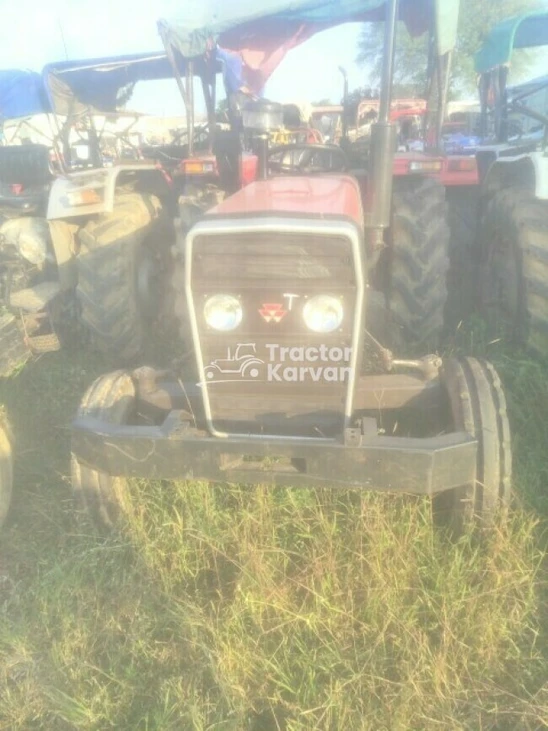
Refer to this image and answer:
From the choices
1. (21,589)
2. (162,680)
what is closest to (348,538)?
(162,680)

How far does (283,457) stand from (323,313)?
22.7 inches

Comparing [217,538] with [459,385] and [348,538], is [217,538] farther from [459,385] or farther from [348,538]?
[459,385]

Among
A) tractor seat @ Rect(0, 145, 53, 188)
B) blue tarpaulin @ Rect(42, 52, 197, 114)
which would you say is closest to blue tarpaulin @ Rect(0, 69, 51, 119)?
blue tarpaulin @ Rect(42, 52, 197, 114)

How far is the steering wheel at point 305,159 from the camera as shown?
3574mm

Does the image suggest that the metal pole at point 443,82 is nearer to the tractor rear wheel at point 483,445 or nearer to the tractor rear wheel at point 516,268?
the tractor rear wheel at point 516,268

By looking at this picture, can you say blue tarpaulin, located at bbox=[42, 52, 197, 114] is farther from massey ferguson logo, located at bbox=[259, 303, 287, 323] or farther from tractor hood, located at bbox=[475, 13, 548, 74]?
massey ferguson logo, located at bbox=[259, 303, 287, 323]

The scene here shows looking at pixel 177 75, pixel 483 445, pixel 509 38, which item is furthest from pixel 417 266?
pixel 509 38

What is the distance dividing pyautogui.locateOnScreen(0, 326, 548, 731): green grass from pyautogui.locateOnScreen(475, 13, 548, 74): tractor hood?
14.0ft

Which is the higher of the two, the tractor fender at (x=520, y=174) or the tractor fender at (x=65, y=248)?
the tractor fender at (x=520, y=174)

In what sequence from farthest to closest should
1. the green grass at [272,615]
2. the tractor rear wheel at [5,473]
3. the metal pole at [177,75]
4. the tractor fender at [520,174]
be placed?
1. the metal pole at [177,75]
2. the tractor fender at [520,174]
3. the tractor rear wheel at [5,473]
4. the green grass at [272,615]

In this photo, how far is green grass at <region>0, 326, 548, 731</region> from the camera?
226 centimetres

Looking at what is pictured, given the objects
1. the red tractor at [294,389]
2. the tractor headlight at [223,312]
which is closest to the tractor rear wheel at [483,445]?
the red tractor at [294,389]

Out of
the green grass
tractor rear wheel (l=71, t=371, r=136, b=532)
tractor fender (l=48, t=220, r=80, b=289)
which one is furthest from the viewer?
tractor fender (l=48, t=220, r=80, b=289)

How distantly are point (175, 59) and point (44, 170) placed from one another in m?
2.57
